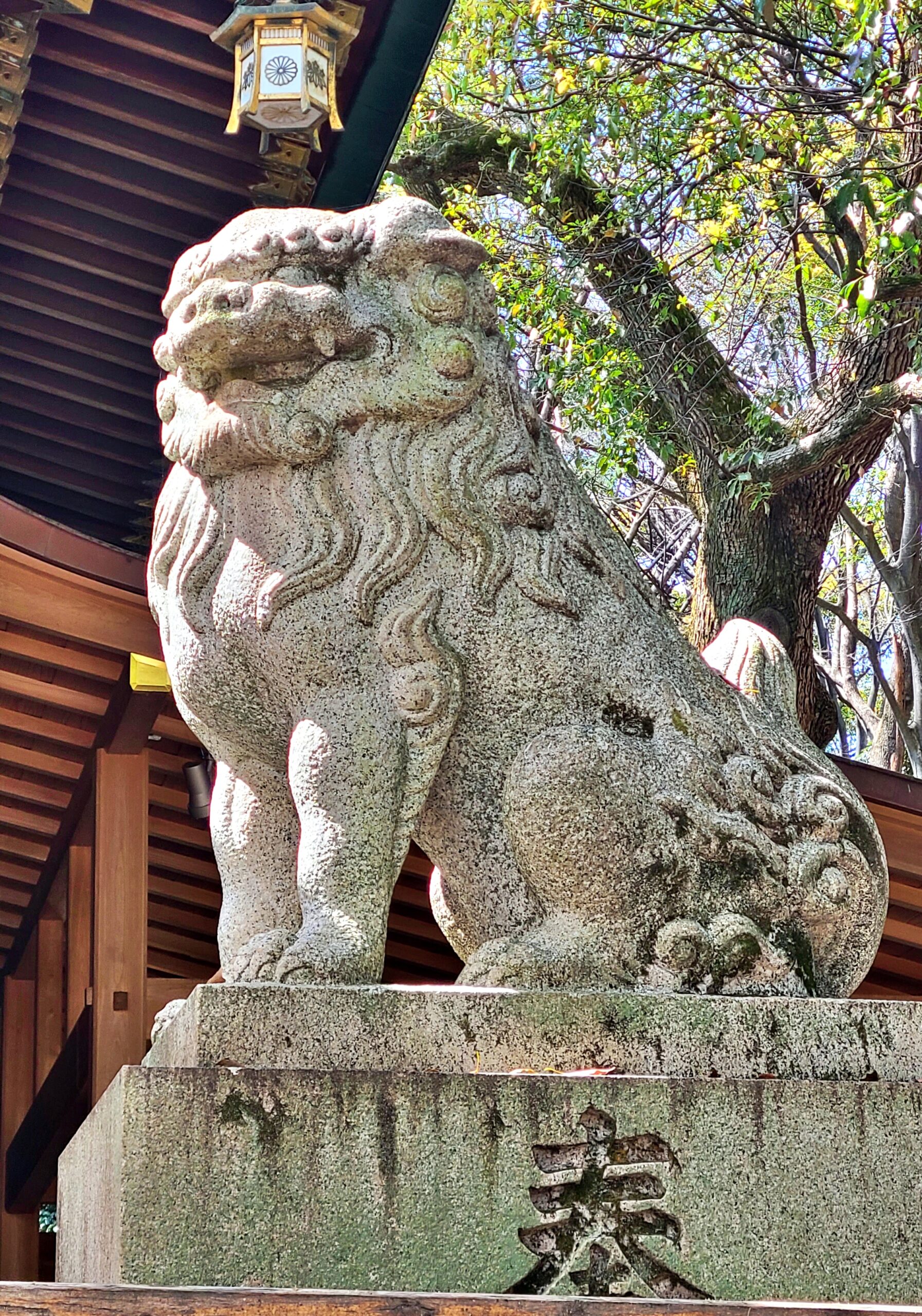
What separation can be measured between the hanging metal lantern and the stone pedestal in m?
3.82

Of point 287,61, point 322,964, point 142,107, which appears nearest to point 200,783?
point 142,107

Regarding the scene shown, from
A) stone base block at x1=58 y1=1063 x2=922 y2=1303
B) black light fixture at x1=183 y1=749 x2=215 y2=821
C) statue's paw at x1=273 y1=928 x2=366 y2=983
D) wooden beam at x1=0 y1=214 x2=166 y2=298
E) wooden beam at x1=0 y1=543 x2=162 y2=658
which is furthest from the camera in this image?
wooden beam at x1=0 y1=214 x2=166 y2=298

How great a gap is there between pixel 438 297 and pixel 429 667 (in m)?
0.65

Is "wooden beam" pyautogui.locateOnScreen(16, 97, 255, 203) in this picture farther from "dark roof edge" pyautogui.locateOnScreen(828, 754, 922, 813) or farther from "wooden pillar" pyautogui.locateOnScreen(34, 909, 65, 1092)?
"wooden pillar" pyautogui.locateOnScreen(34, 909, 65, 1092)

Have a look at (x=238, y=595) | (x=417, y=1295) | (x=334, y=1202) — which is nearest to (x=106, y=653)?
(x=238, y=595)

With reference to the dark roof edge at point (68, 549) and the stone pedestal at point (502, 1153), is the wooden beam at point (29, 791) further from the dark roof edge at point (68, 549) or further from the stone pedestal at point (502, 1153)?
the stone pedestal at point (502, 1153)

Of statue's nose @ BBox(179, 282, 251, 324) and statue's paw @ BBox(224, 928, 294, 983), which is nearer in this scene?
statue's paw @ BBox(224, 928, 294, 983)

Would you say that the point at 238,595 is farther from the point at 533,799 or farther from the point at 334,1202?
the point at 334,1202

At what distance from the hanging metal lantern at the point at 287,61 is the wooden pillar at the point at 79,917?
286cm

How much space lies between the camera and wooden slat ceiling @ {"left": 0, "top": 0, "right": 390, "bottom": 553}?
6.23 m

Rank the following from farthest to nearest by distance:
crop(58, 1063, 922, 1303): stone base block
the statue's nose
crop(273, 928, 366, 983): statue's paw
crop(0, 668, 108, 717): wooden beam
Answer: crop(0, 668, 108, 717): wooden beam, the statue's nose, crop(273, 928, 366, 983): statue's paw, crop(58, 1063, 922, 1303): stone base block

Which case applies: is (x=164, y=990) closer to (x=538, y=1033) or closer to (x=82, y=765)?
(x=82, y=765)

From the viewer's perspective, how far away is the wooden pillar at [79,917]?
23.7 ft

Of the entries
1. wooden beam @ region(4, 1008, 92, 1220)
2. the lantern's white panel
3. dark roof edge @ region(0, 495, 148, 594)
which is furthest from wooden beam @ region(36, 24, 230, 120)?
wooden beam @ region(4, 1008, 92, 1220)
